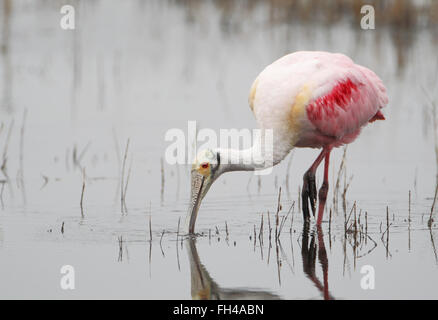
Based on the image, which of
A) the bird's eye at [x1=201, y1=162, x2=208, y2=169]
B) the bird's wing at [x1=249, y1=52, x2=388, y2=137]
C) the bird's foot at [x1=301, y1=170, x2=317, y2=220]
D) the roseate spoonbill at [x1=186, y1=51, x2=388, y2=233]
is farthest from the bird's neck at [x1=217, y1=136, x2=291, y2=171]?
the bird's foot at [x1=301, y1=170, x2=317, y2=220]

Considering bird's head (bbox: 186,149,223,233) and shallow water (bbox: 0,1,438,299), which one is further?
bird's head (bbox: 186,149,223,233)

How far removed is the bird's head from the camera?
987cm

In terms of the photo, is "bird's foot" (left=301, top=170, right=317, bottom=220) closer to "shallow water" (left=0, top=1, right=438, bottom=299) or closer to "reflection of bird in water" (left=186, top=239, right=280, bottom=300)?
"shallow water" (left=0, top=1, right=438, bottom=299)

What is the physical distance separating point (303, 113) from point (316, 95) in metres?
0.27

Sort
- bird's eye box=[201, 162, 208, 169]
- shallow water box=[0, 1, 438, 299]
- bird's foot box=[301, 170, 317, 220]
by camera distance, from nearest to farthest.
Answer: shallow water box=[0, 1, 438, 299] → bird's eye box=[201, 162, 208, 169] → bird's foot box=[301, 170, 317, 220]

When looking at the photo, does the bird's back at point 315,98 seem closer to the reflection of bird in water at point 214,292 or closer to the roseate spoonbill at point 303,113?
the roseate spoonbill at point 303,113

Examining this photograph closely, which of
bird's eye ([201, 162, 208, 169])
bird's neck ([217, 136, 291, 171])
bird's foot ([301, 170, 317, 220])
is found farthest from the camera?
bird's foot ([301, 170, 317, 220])

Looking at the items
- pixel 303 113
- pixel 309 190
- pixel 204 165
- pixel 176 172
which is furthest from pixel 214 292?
pixel 176 172

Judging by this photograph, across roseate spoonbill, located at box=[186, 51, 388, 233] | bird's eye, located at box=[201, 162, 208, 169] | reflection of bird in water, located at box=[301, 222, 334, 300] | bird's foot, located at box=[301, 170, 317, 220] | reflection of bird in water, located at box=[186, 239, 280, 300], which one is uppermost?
roseate spoonbill, located at box=[186, 51, 388, 233]

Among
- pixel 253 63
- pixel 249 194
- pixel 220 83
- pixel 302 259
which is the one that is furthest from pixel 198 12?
pixel 302 259

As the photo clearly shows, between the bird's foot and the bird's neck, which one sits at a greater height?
the bird's neck

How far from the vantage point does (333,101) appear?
10.8m

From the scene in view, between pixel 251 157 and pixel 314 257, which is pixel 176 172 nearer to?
pixel 251 157

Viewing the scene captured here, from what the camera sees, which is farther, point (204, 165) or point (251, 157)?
point (251, 157)
